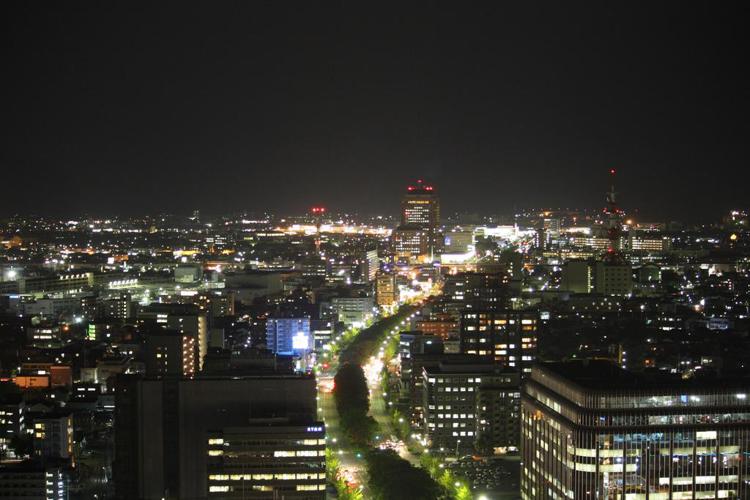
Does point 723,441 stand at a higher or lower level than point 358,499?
higher

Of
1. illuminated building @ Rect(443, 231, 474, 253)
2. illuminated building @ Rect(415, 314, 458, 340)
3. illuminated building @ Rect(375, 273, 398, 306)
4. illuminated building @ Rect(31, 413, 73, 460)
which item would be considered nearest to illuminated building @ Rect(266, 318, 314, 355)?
illuminated building @ Rect(415, 314, 458, 340)

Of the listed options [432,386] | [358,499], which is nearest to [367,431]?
[432,386]

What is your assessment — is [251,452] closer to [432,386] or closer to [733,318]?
[432,386]

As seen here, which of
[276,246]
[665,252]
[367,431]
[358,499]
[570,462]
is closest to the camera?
[570,462]

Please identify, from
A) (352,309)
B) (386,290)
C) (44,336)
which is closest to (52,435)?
(44,336)

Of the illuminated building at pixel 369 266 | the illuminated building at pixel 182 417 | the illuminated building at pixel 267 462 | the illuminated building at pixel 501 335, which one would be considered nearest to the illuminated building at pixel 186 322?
the illuminated building at pixel 501 335

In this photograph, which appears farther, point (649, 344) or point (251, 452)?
A: point (649, 344)

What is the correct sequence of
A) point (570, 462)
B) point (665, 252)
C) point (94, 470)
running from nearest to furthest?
1. point (570, 462)
2. point (94, 470)
3. point (665, 252)
